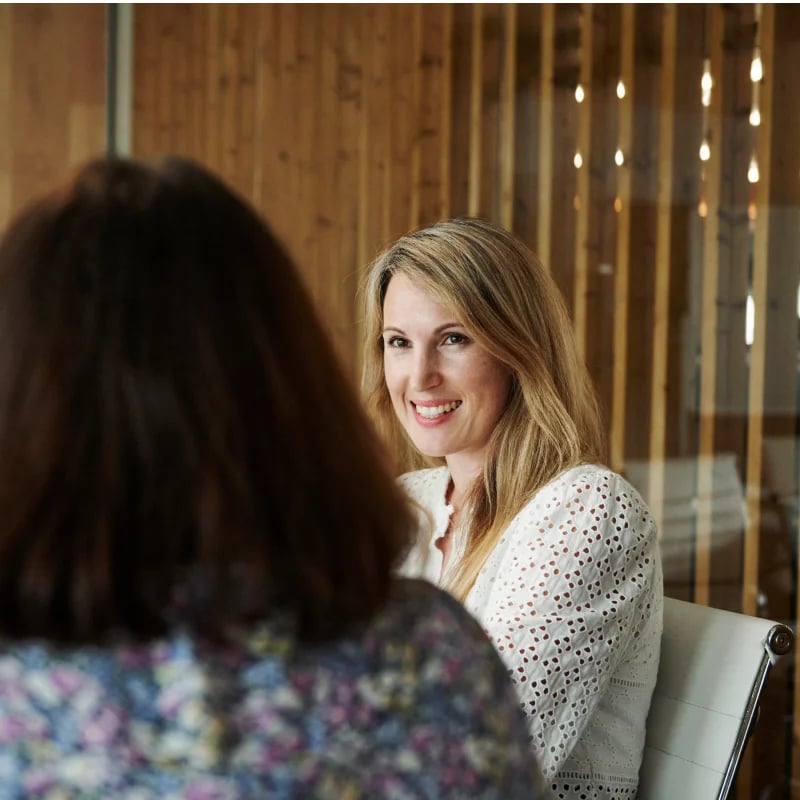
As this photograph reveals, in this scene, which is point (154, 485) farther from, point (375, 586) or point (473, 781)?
point (473, 781)

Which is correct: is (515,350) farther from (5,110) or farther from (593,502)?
(5,110)

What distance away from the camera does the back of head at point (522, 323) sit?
5.73 ft

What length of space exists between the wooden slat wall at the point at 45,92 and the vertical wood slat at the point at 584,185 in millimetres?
1684

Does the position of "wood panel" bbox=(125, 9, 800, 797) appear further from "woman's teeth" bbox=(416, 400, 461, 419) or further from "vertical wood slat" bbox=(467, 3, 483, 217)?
"woman's teeth" bbox=(416, 400, 461, 419)

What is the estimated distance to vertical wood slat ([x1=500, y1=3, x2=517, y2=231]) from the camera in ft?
11.6

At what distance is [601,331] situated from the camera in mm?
3268

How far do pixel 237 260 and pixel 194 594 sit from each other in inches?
9.4

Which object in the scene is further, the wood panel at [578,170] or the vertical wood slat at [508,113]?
the vertical wood slat at [508,113]

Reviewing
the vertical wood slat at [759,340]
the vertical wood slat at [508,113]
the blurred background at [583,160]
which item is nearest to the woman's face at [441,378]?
the blurred background at [583,160]

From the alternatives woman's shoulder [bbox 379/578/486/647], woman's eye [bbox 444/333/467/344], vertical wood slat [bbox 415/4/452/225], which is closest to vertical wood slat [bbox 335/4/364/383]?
vertical wood slat [bbox 415/4/452/225]

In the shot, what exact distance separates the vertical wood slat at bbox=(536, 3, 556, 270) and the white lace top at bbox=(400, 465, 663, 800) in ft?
6.14

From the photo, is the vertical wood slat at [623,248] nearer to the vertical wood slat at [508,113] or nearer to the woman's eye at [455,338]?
the vertical wood slat at [508,113]

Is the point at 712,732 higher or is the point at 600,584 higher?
the point at 600,584

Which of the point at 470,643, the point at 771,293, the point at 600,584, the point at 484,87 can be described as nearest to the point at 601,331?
the point at 771,293
